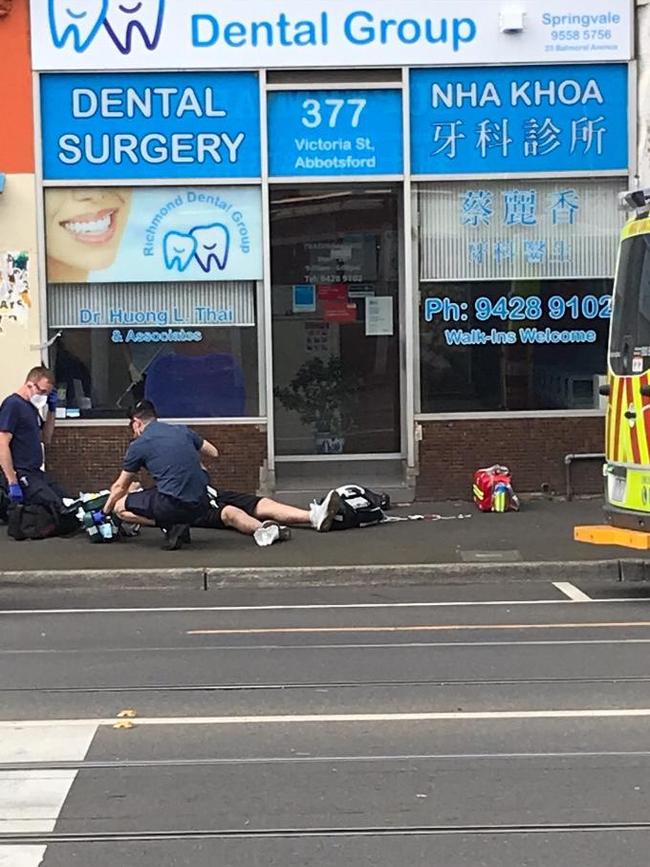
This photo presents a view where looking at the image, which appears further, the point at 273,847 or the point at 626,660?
the point at 626,660

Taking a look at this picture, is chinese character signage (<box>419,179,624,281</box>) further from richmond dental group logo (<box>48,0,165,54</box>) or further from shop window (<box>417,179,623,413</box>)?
richmond dental group logo (<box>48,0,165,54</box>)

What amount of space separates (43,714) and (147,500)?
5.16 meters

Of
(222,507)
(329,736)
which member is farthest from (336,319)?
(329,736)

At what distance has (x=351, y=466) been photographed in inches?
556

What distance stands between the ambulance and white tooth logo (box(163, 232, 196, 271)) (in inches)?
221

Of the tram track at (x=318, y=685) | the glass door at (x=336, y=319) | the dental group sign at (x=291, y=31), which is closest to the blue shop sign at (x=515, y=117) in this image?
the dental group sign at (x=291, y=31)

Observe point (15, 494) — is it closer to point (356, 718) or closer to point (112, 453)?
point (112, 453)

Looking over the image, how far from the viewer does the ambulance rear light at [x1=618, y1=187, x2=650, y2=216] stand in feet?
29.7

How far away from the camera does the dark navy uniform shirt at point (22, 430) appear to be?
1188 centimetres

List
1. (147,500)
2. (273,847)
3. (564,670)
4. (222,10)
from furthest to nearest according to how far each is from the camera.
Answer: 1. (222,10)
2. (147,500)
3. (564,670)
4. (273,847)

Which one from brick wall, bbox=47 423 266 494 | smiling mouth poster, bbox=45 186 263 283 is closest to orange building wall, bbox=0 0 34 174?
smiling mouth poster, bbox=45 186 263 283

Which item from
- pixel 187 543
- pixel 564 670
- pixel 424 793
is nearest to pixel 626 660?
pixel 564 670

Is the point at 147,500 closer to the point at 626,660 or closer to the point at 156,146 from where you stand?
the point at 156,146

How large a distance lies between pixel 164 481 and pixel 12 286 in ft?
12.1
